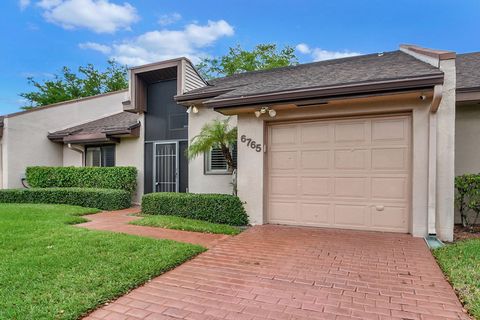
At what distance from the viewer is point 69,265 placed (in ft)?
14.2

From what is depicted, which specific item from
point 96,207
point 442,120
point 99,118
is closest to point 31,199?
point 96,207

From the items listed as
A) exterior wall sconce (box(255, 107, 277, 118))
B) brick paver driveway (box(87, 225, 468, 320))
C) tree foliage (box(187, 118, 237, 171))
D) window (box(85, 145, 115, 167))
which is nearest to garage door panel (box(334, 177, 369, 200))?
brick paver driveway (box(87, 225, 468, 320))

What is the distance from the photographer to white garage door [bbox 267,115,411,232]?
668 centimetres

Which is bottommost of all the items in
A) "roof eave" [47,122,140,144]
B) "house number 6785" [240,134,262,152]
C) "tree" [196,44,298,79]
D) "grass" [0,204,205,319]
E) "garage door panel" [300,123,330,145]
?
"grass" [0,204,205,319]

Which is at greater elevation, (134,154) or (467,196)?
(134,154)

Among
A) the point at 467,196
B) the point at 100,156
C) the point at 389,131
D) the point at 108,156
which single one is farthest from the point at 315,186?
the point at 100,156

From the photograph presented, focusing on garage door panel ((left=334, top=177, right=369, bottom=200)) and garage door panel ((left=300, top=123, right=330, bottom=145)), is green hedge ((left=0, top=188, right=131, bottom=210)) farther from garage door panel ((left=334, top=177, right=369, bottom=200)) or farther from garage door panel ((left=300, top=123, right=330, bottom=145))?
garage door panel ((left=334, top=177, right=369, bottom=200))

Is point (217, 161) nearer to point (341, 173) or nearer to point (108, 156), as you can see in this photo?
point (341, 173)

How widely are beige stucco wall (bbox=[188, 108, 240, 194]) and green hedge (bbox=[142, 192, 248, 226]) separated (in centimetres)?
152

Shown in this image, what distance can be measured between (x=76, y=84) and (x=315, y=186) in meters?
29.1

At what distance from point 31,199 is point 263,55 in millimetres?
20952

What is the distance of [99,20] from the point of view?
18109 mm

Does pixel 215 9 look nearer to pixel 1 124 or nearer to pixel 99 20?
pixel 99 20

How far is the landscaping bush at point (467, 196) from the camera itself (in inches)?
264
